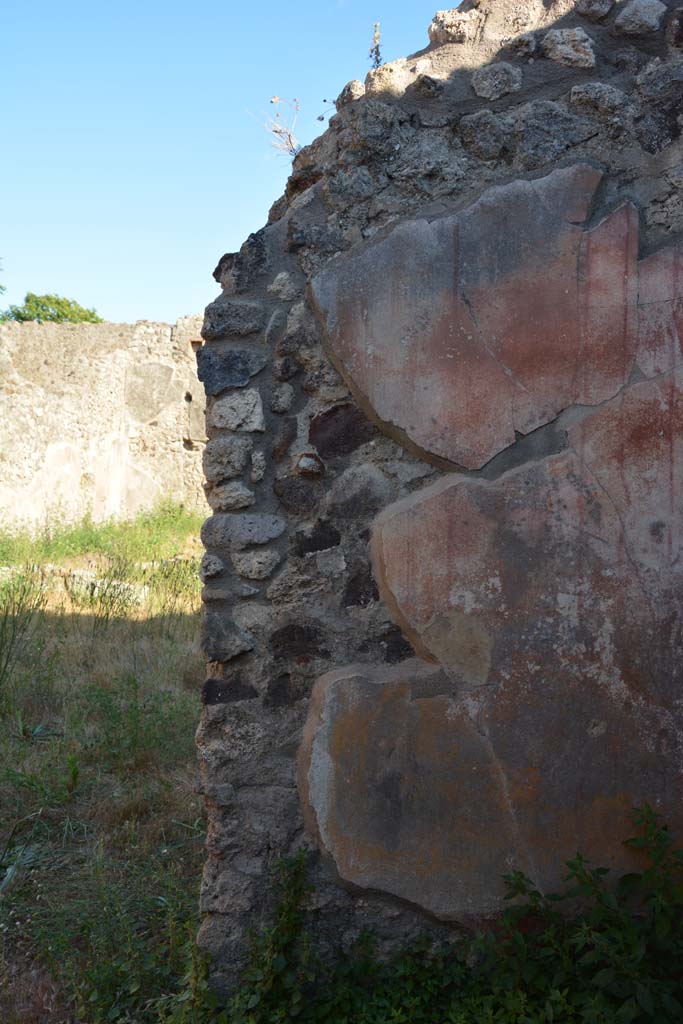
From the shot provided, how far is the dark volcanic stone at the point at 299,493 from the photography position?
2.30m

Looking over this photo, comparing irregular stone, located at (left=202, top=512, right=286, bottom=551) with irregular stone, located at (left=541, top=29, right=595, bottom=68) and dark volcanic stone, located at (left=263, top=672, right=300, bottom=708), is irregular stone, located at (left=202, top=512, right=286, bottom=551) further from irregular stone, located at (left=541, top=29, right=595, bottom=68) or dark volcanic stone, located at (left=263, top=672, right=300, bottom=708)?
irregular stone, located at (left=541, top=29, right=595, bottom=68)

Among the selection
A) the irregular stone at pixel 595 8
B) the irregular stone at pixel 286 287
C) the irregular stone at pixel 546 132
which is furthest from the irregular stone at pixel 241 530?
the irregular stone at pixel 595 8

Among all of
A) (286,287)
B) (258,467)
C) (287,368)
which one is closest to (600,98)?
(286,287)

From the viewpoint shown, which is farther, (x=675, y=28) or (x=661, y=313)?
(x=675, y=28)

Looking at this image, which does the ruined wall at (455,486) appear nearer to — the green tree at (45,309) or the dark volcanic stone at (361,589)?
the dark volcanic stone at (361,589)

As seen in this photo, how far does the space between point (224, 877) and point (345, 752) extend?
43 centimetres

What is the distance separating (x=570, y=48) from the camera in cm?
224

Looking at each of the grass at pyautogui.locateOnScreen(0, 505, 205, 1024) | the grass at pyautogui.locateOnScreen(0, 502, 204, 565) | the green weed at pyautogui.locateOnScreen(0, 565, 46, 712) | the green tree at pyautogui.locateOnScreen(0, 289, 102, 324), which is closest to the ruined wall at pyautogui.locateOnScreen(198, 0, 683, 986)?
the grass at pyautogui.locateOnScreen(0, 505, 205, 1024)

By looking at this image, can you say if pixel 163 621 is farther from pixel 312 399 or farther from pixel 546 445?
pixel 546 445

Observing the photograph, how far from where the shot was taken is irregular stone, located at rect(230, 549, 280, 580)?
2.30 meters

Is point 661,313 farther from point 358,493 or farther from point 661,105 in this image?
point 358,493

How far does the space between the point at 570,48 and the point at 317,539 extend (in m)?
1.33

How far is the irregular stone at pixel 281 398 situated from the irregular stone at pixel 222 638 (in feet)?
1.69

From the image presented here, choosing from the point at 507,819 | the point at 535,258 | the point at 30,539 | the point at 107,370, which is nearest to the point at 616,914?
the point at 507,819
